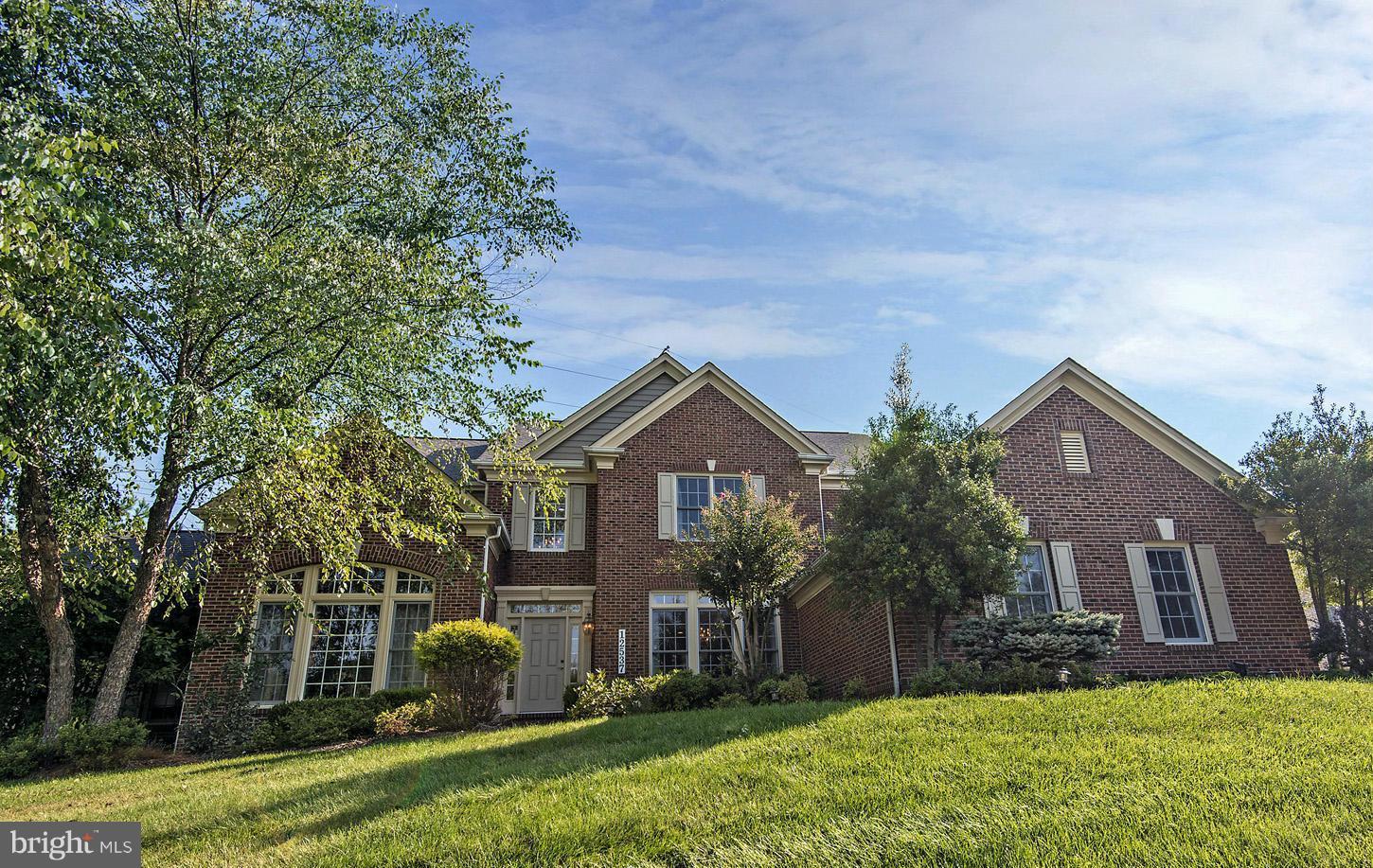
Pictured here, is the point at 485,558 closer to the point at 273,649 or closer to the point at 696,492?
the point at 273,649

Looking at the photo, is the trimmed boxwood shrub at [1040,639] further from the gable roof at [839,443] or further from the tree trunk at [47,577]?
the tree trunk at [47,577]

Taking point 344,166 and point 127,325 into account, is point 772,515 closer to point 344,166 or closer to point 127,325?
point 344,166

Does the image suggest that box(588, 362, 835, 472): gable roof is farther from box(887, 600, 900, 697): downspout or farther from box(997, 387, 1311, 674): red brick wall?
box(887, 600, 900, 697): downspout

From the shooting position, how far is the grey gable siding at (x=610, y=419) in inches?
784

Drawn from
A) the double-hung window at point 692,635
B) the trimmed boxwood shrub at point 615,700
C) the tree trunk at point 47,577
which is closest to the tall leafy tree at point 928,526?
the trimmed boxwood shrub at point 615,700

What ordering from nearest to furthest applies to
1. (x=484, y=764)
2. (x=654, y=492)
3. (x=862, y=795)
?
(x=862, y=795) < (x=484, y=764) < (x=654, y=492)

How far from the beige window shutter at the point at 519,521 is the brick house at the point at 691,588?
0.17 feet

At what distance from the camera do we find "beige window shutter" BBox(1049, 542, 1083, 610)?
45.7 feet

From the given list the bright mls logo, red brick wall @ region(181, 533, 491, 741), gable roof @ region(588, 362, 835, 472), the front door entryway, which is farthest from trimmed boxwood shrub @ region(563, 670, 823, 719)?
the bright mls logo

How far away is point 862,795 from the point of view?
19.6 feet

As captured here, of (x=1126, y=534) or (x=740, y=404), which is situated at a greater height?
(x=740, y=404)

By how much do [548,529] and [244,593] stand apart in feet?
20.7

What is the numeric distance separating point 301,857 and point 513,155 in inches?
524

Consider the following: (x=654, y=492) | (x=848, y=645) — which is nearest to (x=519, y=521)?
(x=654, y=492)
